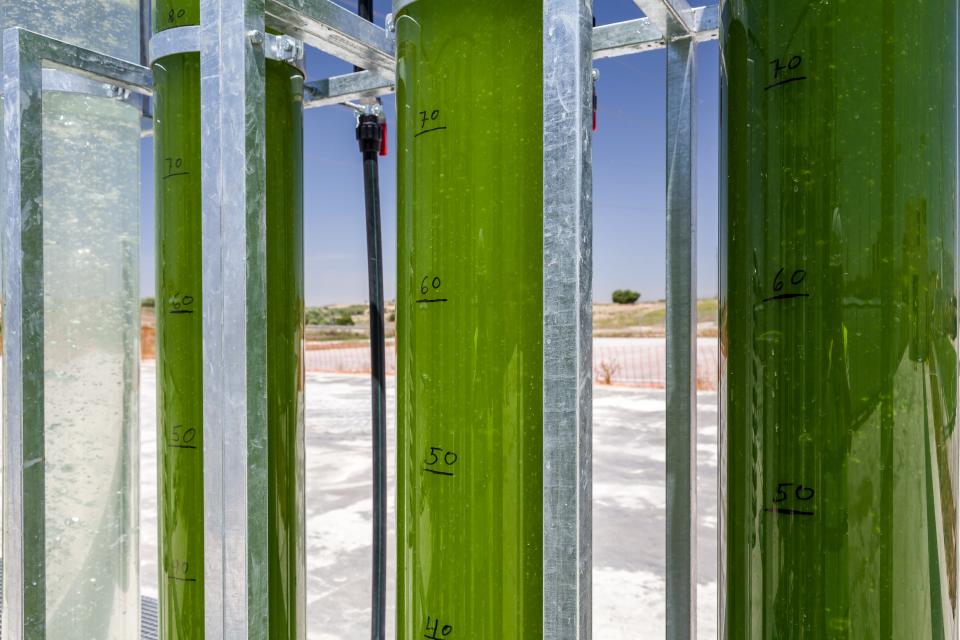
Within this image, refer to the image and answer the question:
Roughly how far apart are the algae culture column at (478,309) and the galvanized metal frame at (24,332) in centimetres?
59

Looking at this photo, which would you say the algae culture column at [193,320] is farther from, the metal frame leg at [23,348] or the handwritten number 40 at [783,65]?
the handwritten number 40 at [783,65]

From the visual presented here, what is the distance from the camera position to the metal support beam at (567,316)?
0.56 m

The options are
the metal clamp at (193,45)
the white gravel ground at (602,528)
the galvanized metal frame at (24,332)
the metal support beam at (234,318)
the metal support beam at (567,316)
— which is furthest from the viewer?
the white gravel ground at (602,528)

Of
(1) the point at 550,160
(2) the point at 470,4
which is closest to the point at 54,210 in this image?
(2) the point at 470,4

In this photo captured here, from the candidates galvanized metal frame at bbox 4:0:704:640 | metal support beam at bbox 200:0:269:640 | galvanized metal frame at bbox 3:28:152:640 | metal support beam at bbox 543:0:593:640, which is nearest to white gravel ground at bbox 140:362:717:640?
galvanized metal frame at bbox 3:28:152:640

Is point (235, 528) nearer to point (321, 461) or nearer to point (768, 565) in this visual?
point (768, 565)

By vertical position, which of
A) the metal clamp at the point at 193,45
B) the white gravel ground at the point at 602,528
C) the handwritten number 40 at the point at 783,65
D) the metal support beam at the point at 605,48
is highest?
the metal support beam at the point at 605,48

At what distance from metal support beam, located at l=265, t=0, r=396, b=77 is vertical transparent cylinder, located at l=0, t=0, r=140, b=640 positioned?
0.48 m

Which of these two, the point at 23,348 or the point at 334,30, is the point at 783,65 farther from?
the point at 23,348

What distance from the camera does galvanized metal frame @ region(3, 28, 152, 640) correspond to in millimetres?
970

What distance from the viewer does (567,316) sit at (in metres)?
0.57

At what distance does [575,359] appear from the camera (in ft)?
1.86

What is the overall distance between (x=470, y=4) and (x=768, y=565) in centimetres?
58

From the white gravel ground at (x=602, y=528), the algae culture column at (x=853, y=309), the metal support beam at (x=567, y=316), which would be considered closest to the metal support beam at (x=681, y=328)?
the algae culture column at (x=853, y=309)
